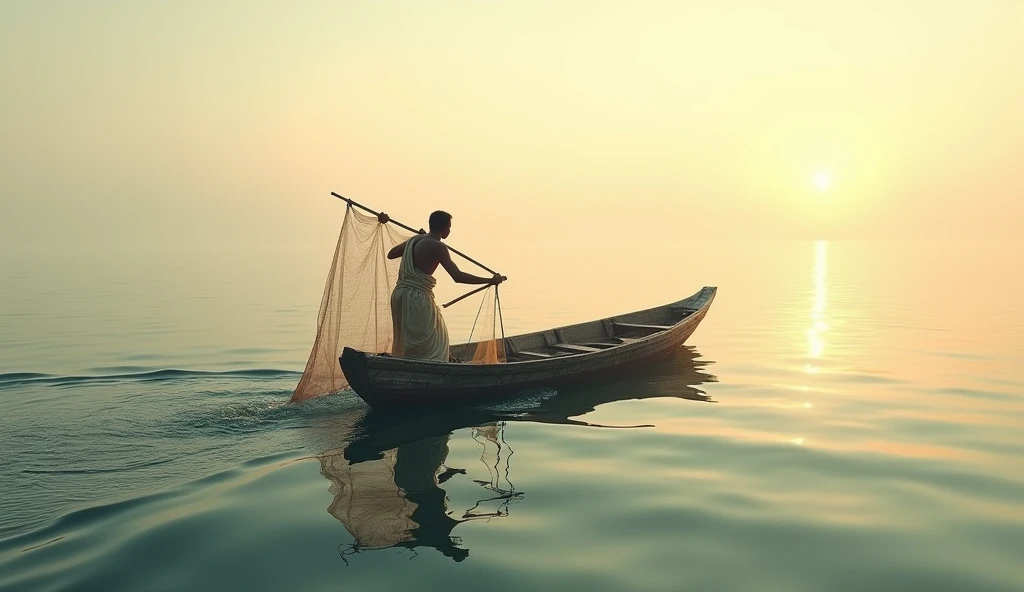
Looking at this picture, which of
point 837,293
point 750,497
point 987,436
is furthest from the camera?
point 837,293

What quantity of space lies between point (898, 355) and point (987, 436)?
6780mm

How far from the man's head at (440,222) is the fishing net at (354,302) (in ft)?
2.79

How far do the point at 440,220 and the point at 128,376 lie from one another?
6170 millimetres

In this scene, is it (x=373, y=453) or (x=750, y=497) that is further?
(x=373, y=453)

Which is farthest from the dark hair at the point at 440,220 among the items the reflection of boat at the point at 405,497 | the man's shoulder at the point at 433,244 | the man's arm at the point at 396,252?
the reflection of boat at the point at 405,497

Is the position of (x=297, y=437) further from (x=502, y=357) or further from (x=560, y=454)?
(x=502, y=357)

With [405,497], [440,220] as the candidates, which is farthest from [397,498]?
[440,220]

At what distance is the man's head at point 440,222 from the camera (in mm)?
9156

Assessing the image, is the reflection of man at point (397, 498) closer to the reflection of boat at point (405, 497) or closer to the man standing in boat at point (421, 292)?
the reflection of boat at point (405, 497)

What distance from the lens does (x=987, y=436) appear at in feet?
27.7

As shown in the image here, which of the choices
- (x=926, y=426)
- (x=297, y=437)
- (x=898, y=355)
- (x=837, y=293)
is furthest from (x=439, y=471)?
(x=837, y=293)

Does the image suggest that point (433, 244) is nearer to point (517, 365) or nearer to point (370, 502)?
point (517, 365)

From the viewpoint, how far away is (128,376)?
11367 millimetres

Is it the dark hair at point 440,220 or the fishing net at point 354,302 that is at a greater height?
the dark hair at point 440,220
